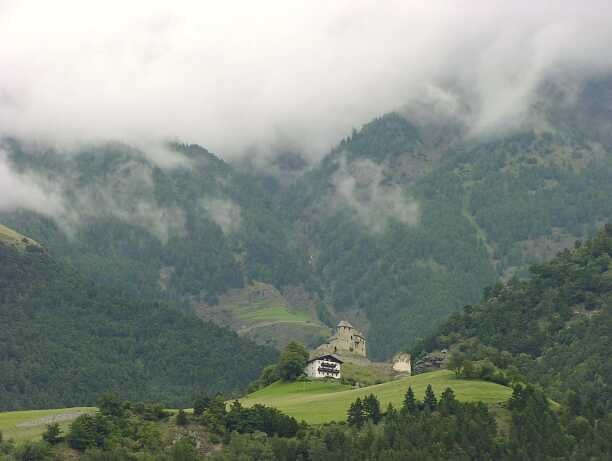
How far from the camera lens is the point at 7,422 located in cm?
16388

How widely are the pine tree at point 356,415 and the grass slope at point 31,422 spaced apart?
30994 millimetres

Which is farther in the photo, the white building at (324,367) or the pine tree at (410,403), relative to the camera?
the white building at (324,367)

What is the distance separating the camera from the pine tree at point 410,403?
151300 millimetres

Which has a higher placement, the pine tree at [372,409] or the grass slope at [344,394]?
the grass slope at [344,394]

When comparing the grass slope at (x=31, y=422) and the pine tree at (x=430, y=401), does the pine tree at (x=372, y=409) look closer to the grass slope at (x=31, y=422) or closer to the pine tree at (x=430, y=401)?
the pine tree at (x=430, y=401)

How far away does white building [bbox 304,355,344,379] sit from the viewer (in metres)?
196

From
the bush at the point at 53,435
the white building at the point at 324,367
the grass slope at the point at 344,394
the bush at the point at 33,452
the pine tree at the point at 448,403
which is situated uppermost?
the white building at the point at 324,367

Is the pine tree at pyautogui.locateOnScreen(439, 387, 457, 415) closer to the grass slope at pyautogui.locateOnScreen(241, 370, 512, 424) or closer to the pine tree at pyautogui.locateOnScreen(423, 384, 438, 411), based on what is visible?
the pine tree at pyautogui.locateOnScreen(423, 384, 438, 411)

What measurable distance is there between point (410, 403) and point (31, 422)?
147 feet

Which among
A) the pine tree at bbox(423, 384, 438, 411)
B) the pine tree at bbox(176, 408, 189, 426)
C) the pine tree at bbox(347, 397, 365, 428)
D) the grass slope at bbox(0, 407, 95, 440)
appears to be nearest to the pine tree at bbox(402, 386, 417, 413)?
the pine tree at bbox(423, 384, 438, 411)

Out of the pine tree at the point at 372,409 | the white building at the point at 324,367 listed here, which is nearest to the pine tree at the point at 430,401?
the pine tree at the point at 372,409

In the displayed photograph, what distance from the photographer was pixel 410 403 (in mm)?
152625

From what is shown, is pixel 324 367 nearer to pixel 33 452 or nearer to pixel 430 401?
pixel 430 401

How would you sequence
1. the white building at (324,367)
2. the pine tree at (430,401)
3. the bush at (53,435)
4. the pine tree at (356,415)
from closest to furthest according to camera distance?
the bush at (53,435) < the pine tree at (356,415) < the pine tree at (430,401) < the white building at (324,367)
